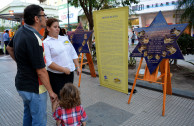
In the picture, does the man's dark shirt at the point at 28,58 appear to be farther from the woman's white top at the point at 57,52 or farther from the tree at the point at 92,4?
the tree at the point at 92,4

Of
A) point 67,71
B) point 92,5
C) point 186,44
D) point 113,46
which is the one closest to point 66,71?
point 67,71

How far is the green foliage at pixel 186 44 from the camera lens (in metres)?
6.05

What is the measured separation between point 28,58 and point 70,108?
28.6 inches

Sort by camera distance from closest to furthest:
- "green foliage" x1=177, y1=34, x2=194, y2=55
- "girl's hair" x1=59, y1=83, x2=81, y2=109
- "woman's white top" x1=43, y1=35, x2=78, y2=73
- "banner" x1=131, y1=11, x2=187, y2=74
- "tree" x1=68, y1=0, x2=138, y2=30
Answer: "girl's hair" x1=59, y1=83, x2=81, y2=109, "woman's white top" x1=43, y1=35, x2=78, y2=73, "banner" x1=131, y1=11, x2=187, y2=74, "green foliage" x1=177, y1=34, x2=194, y2=55, "tree" x1=68, y1=0, x2=138, y2=30

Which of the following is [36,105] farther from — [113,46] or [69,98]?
[113,46]

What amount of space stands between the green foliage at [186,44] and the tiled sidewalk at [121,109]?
2.73 m

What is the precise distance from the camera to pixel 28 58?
161 cm

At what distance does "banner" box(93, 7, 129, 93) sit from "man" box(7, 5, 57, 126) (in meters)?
2.56

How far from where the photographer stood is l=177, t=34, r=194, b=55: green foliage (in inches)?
238

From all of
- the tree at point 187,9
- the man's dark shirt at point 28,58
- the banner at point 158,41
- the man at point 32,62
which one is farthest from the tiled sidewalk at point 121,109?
the tree at point 187,9

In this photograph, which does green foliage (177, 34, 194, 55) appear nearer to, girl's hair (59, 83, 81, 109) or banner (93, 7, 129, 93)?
banner (93, 7, 129, 93)

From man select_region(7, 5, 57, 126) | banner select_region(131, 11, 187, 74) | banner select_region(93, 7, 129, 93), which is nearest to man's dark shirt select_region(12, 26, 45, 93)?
A: man select_region(7, 5, 57, 126)

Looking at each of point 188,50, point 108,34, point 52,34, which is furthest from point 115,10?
point 188,50

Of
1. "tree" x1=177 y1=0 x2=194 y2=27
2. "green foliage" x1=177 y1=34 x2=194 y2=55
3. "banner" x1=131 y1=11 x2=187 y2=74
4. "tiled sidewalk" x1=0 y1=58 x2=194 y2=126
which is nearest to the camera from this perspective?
"tiled sidewalk" x1=0 y1=58 x2=194 y2=126
